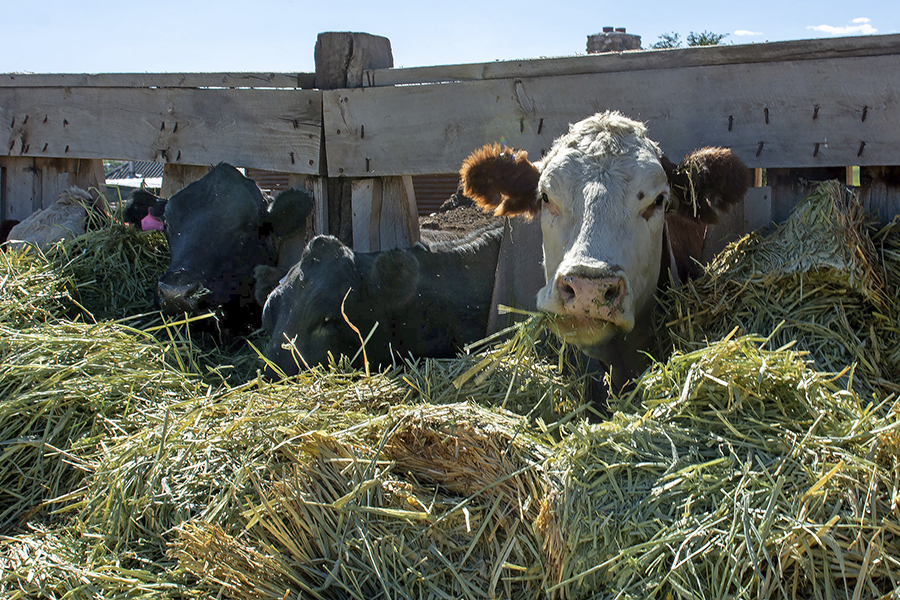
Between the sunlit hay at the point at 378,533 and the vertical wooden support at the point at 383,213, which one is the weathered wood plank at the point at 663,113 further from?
A: the sunlit hay at the point at 378,533

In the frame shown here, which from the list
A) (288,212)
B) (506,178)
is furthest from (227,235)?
(506,178)

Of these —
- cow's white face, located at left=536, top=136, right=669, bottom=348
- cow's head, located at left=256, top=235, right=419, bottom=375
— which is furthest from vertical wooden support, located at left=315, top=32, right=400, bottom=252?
cow's white face, located at left=536, top=136, right=669, bottom=348

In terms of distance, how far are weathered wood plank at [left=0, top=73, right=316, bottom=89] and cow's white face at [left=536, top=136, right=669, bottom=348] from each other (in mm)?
2666

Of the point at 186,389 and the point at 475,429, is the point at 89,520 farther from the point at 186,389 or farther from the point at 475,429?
the point at 475,429

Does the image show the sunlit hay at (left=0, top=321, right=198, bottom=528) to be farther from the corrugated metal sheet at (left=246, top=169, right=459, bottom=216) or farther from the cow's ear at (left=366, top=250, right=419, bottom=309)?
the corrugated metal sheet at (left=246, top=169, right=459, bottom=216)

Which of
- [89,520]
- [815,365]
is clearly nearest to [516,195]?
[815,365]

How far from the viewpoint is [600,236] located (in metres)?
3.16

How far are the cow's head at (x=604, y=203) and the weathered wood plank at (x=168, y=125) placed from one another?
86.7 inches

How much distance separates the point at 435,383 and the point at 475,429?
700mm

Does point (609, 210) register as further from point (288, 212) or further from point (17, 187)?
point (17, 187)

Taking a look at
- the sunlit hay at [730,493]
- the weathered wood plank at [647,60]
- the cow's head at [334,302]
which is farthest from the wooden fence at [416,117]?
the sunlit hay at [730,493]

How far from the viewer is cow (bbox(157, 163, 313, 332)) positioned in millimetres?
5203

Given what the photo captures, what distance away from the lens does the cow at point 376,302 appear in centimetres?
398

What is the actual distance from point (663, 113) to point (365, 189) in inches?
90.0
